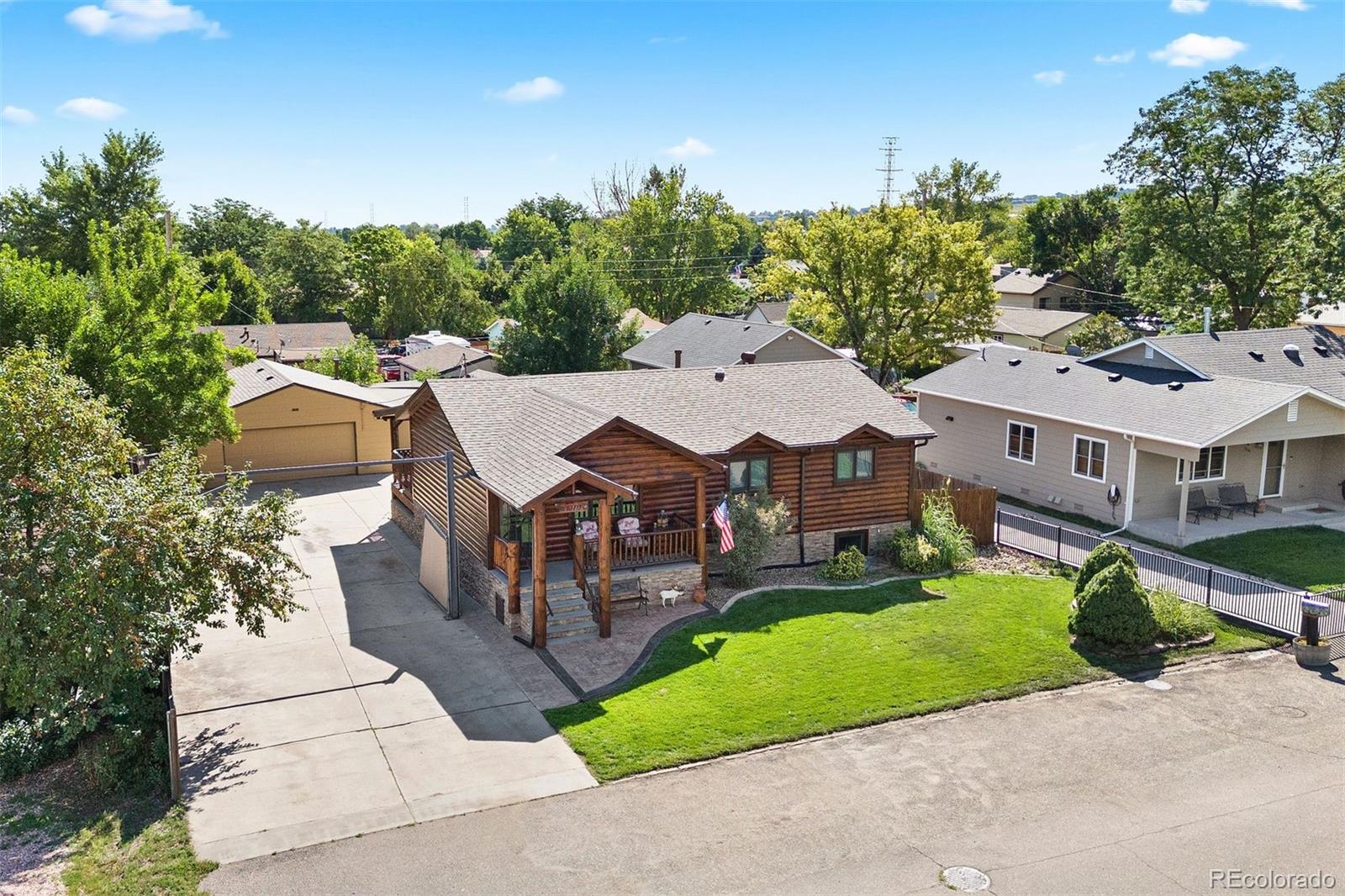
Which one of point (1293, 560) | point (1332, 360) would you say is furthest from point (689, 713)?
point (1332, 360)

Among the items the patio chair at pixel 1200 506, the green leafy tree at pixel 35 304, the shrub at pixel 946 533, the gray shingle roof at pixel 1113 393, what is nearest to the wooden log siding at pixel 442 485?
the green leafy tree at pixel 35 304

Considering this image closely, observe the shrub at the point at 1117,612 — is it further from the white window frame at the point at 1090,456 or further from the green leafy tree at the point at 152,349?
the green leafy tree at the point at 152,349

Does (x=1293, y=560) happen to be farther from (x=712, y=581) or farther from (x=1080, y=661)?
(x=712, y=581)

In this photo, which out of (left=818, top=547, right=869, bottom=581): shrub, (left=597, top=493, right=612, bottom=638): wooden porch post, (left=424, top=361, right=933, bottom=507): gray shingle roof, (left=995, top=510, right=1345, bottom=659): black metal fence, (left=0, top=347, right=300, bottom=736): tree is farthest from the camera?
(left=818, top=547, right=869, bottom=581): shrub

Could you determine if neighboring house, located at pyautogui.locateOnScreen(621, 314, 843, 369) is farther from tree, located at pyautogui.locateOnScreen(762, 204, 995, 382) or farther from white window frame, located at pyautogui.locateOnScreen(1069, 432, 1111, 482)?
white window frame, located at pyautogui.locateOnScreen(1069, 432, 1111, 482)

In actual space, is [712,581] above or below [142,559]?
below

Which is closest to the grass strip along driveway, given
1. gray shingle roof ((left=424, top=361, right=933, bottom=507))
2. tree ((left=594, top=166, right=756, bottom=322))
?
gray shingle roof ((left=424, top=361, right=933, bottom=507))
